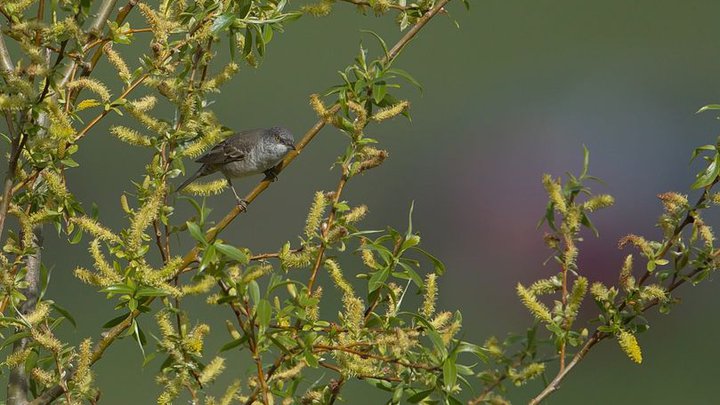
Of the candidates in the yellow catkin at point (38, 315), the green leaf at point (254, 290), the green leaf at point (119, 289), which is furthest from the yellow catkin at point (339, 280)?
the yellow catkin at point (38, 315)

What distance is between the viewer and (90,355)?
123cm

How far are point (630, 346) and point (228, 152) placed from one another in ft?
7.04

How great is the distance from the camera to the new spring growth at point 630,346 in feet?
3.95

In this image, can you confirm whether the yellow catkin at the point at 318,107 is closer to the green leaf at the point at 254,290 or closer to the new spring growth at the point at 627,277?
the green leaf at the point at 254,290

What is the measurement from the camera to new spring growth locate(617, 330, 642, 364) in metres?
1.21

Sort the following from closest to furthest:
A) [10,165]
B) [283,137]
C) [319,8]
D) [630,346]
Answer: [630,346]
[10,165]
[319,8]
[283,137]

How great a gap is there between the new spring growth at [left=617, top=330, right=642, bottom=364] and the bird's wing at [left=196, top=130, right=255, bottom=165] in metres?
2.05

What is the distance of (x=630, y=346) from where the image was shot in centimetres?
122

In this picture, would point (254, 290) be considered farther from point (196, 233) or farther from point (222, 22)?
point (222, 22)

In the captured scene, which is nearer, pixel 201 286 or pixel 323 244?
pixel 201 286

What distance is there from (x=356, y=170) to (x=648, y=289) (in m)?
0.41

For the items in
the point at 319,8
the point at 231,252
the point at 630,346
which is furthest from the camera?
the point at 319,8

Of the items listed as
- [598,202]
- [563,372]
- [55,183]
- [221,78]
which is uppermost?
[221,78]

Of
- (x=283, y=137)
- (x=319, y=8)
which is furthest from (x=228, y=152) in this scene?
(x=319, y=8)
